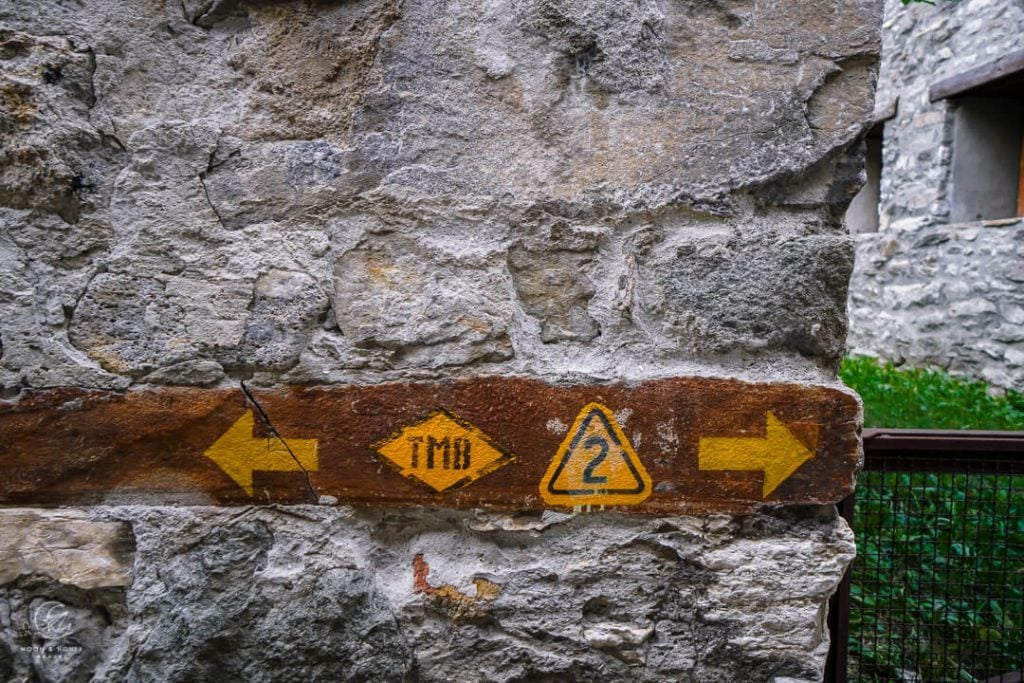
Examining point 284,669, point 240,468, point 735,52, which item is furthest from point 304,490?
point 735,52

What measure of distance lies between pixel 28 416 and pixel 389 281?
0.64 meters

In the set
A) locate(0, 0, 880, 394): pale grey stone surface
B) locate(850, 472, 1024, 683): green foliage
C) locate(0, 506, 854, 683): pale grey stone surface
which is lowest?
locate(850, 472, 1024, 683): green foliage

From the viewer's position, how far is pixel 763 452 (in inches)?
47.9

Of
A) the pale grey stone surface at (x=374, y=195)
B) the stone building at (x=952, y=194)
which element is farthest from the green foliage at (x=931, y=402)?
the pale grey stone surface at (x=374, y=195)

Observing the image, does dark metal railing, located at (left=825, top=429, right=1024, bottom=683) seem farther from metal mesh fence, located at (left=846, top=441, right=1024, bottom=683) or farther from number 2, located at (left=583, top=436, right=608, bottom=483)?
number 2, located at (left=583, top=436, right=608, bottom=483)

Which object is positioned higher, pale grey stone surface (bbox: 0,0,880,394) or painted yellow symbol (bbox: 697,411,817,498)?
pale grey stone surface (bbox: 0,0,880,394)

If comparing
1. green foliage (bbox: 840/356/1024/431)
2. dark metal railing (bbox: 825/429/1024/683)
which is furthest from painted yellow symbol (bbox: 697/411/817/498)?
green foliage (bbox: 840/356/1024/431)

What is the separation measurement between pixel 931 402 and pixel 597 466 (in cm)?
378

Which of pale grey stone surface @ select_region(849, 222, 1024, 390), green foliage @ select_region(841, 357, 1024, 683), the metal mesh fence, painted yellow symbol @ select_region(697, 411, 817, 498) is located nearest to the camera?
painted yellow symbol @ select_region(697, 411, 817, 498)

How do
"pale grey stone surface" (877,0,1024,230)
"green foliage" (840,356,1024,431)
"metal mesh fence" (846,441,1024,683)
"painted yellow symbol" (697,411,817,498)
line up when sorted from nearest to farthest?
"painted yellow symbol" (697,411,817,498) → "metal mesh fence" (846,441,1024,683) → "green foliage" (840,356,1024,431) → "pale grey stone surface" (877,0,1024,230)

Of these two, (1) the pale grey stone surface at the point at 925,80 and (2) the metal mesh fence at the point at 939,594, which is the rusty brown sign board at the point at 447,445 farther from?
(1) the pale grey stone surface at the point at 925,80

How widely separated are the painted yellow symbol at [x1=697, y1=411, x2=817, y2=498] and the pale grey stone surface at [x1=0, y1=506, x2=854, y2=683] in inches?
3.5

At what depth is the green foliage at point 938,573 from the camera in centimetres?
193

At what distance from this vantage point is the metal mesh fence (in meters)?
1.79
